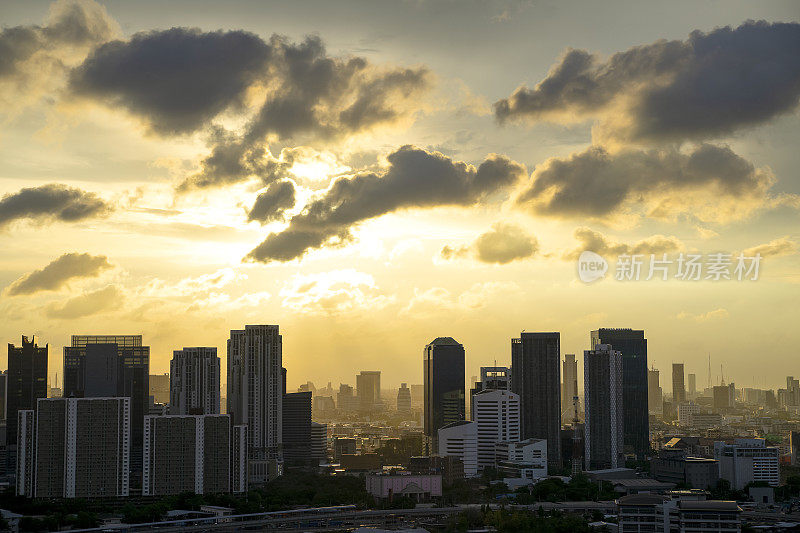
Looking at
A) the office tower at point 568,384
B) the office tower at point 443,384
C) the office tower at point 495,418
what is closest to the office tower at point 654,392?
the office tower at point 568,384

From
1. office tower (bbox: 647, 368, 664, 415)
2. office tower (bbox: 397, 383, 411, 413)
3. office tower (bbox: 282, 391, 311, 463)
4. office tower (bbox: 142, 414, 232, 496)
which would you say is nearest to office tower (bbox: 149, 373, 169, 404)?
office tower (bbox: 282, 391, 311, 463)

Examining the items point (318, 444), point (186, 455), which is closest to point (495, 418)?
point (318, 444)

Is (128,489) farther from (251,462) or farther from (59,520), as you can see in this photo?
(251,462)

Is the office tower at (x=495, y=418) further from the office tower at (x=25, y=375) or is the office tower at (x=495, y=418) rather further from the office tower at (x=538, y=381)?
the office tower at (x=25, y=375)

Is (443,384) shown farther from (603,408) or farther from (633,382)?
(633,382)

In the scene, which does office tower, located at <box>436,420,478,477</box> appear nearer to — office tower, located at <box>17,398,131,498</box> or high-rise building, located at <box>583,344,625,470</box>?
high-rise building, located at <box>583,344,625,470</box>

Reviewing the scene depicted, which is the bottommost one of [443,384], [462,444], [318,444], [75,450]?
[318,444]
